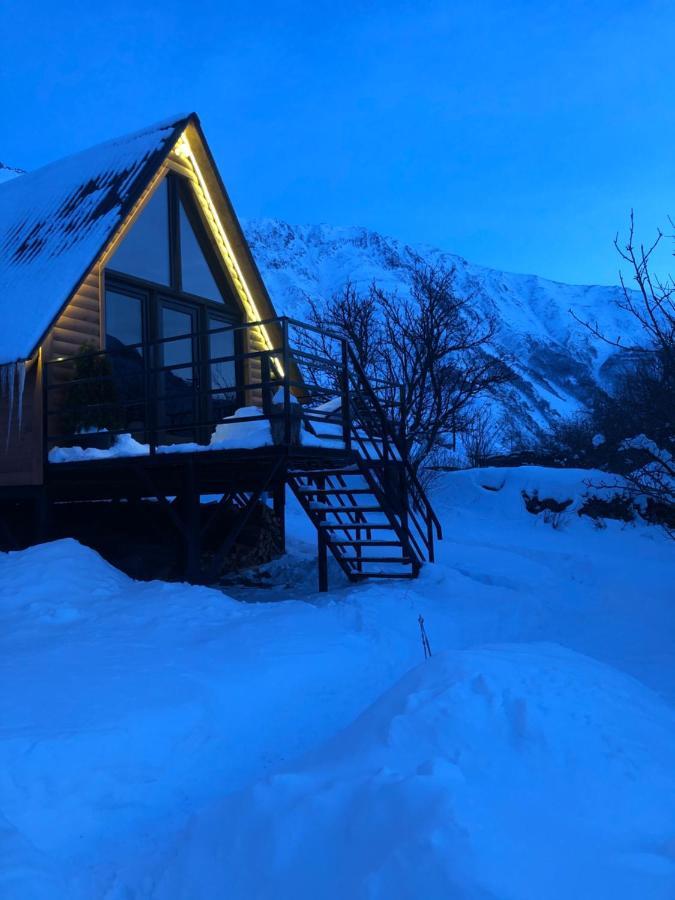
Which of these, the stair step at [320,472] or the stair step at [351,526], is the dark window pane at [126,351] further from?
the stair step at [351,526]

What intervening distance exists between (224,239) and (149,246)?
1534 mm

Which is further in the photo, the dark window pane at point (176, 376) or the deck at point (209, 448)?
the dark window pane at point (176, 376)

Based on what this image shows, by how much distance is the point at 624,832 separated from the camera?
8.11 ft

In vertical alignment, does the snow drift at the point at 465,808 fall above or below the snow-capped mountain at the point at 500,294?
below

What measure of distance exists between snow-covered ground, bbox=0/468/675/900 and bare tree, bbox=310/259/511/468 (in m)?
13.0

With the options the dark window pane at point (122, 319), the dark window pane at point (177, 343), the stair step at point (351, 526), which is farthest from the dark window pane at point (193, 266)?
the stair step at point (351, 526)

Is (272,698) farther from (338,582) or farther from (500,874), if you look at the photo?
(338,582)

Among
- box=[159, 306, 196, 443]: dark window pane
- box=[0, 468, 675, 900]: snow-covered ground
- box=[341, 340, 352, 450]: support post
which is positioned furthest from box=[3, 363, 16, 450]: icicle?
box=[341, 340, 352, 450]: support post

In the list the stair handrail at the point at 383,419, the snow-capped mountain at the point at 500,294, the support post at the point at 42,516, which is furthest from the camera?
the snow-capped mountain at the point at 500,294

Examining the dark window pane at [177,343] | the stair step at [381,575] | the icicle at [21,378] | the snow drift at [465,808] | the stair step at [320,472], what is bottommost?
the stair step at [381,575]

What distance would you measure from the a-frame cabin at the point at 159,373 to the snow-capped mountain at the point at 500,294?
223ft

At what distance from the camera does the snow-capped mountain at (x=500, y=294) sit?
373 feet

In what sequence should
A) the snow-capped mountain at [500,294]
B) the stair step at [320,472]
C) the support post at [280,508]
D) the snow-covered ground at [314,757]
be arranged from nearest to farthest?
the snow-covered ground at [314,757] < the stair step at [320,472] < the support post at [280,508] < the snow-capped mountain at [500,294]

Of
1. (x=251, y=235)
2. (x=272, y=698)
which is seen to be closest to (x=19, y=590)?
(x=272, y=698)
